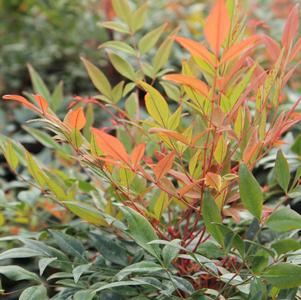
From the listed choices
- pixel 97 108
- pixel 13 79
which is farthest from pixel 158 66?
pixel 13 79

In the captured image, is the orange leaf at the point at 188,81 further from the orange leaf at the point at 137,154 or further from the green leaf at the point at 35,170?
the green leaf at the point at 35,170

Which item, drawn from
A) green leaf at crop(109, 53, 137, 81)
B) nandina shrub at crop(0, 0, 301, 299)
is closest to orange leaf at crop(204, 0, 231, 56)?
nandina shrub at crop(0, 0, 301, 299)

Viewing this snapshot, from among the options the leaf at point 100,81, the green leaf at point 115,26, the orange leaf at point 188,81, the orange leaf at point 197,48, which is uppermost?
the orange leaf at point 197,48

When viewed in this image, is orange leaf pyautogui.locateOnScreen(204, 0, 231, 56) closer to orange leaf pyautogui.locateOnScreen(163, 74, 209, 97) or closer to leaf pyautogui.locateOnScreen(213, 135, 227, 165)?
orange leaf pyautogui.locateOnScreen(163, 74, 209, 97)

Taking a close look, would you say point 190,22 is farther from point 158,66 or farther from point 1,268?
point 1,268

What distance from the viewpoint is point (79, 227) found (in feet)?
3.28

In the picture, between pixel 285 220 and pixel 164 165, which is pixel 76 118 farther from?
pixel 285 220

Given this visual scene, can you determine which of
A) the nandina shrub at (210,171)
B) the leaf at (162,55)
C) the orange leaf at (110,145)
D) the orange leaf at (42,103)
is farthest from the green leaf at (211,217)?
the leaf at (162,55)

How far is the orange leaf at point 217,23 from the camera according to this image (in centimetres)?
58

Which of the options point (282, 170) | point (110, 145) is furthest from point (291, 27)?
point (110, 145)

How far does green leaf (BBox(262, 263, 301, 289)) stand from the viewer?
0.66m

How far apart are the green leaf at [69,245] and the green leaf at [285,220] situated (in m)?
0.28

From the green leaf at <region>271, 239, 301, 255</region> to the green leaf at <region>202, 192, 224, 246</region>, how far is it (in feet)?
0.23

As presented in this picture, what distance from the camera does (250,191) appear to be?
698 millimetres
